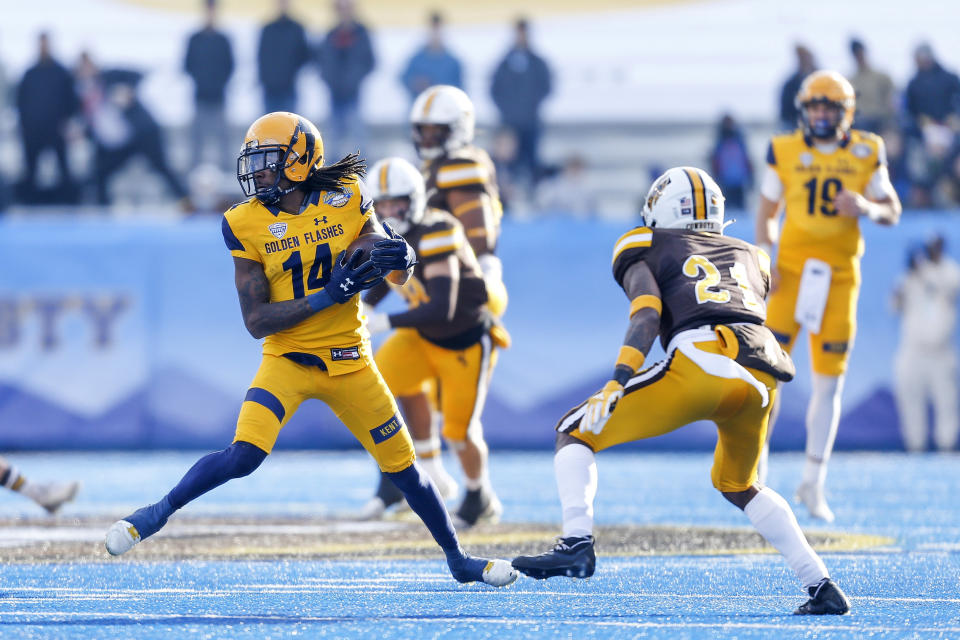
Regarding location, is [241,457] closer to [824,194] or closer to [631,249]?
[631,249]

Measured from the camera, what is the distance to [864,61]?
13.4 metres

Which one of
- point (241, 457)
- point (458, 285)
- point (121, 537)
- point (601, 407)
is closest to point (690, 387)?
point (601, 407)

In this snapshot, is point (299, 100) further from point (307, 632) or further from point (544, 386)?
point (307, 632)

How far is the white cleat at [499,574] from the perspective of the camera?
18.3 ft

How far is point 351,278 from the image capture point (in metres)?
5.35

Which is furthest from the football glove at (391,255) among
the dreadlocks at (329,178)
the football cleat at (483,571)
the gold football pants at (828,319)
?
the gold football pants at (828,319)

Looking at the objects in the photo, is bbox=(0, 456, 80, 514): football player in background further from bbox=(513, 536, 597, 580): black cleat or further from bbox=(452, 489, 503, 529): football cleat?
bbox=(513, 536, 597, 580): black cleat

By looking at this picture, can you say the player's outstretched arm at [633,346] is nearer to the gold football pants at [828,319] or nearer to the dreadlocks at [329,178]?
the dreadlocks at [329,178]

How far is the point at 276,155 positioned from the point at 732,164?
8.70 meters

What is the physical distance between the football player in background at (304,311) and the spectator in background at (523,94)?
860 centimetres

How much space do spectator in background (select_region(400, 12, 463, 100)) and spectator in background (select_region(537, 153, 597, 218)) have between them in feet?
4.09

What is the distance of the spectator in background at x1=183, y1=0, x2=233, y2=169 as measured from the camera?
555 inches

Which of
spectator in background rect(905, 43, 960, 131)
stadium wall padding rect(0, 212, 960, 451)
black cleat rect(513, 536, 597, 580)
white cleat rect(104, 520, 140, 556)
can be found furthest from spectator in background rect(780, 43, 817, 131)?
white cleat rect(104, 520, 140, 556)

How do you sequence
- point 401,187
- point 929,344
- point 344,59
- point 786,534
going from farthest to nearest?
point 344,59 → point 929,344 → point 401,187 → point 786,534
